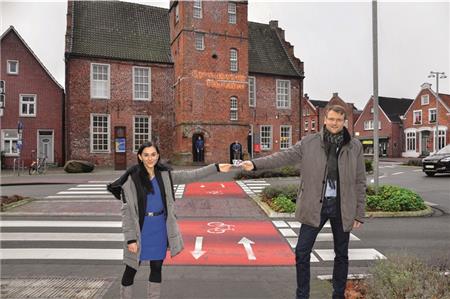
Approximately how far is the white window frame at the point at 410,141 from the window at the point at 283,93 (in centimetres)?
2687

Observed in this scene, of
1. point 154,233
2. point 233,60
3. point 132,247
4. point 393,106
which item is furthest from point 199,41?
point 393,106

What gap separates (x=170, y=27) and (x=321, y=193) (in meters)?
34.7

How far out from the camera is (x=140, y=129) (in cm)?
3372

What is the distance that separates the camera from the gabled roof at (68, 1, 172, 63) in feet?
108

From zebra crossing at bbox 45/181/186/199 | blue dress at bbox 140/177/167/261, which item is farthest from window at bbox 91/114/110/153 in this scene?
blue dress at bbox 140/177/167/261

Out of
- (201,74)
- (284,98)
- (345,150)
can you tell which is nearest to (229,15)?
(201,74)

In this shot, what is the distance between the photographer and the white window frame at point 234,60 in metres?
33.0

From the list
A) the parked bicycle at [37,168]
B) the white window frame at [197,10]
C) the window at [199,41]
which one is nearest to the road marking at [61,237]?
the parked bicycle at [37,168]

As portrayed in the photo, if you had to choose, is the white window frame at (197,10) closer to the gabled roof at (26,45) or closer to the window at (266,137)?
the window at (266,137)

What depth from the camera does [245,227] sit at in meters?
9.21

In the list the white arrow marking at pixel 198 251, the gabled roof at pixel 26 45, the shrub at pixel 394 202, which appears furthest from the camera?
the gabled roof at pixel 26 45

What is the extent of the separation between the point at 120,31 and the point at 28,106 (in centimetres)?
971

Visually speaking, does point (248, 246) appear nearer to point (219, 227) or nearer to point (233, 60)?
point (219, 227)

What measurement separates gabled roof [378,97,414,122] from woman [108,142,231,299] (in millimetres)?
61255
